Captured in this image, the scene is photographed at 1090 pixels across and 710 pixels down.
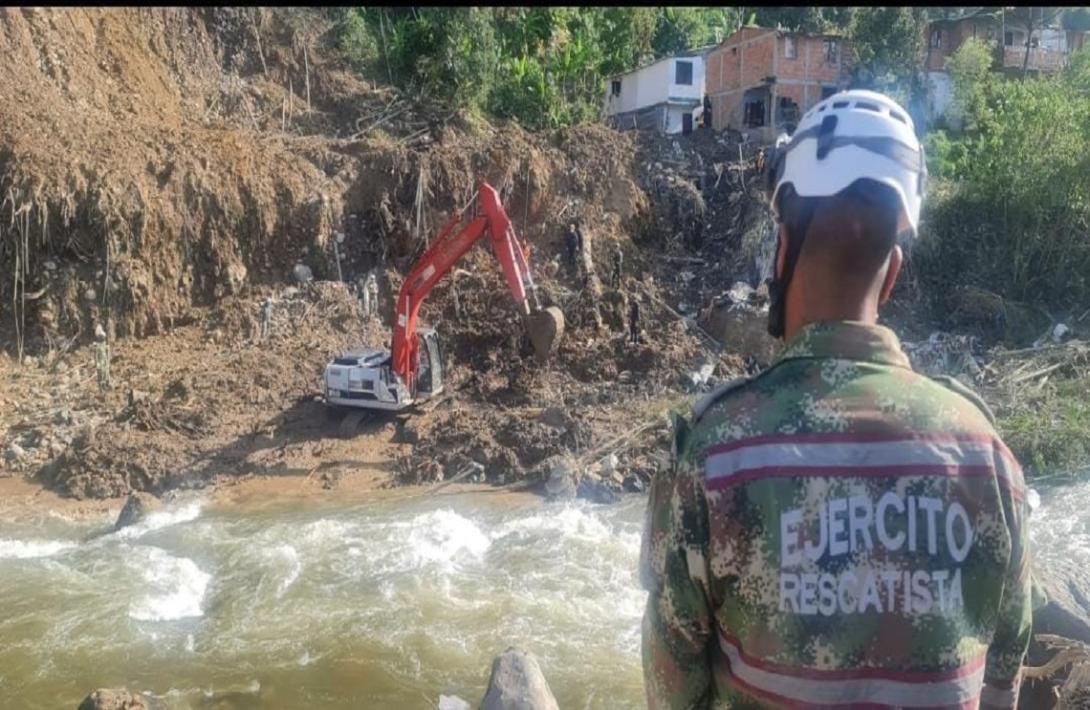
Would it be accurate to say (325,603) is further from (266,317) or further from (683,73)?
(683,73)

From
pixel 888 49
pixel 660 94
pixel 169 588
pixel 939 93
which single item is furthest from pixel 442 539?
pixel 939 93

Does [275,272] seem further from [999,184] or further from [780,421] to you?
[780,421]

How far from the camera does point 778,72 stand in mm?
28016

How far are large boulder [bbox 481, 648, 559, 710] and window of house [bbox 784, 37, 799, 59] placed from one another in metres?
25.7

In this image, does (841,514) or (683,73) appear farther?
(683,73)

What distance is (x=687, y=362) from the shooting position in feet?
49.0

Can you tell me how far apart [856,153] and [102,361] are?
14.4 meters

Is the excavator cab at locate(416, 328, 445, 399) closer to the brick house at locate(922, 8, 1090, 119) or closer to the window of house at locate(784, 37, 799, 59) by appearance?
the window of house at locate(784, 37, 799, 59)

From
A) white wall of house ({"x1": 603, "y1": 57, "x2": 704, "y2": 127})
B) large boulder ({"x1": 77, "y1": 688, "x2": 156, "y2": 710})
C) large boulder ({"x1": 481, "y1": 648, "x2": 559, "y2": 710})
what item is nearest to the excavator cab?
large boulder ({"x1": 481, "y1": 648, "x2": 559, "y2": 710})

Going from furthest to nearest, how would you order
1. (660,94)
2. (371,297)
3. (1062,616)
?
(660,94) → (371,297) → (1062,616)

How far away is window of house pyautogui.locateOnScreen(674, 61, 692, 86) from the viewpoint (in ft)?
93.9

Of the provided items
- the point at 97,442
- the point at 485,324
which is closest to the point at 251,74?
the point at 485,324

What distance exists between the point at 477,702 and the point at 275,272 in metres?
11.4

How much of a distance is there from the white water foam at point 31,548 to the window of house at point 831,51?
2519 cm
